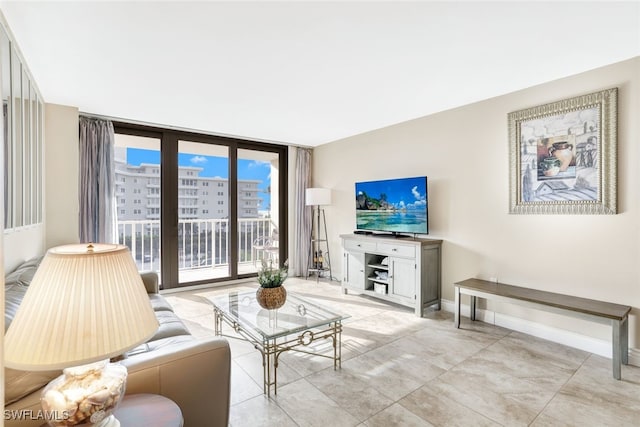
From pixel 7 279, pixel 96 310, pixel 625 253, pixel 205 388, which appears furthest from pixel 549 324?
pixel 7 279

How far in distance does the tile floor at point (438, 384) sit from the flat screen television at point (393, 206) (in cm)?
125

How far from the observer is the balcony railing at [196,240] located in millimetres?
4695

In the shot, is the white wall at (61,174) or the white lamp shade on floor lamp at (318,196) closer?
the white wall at (61,174)

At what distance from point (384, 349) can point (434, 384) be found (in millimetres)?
578

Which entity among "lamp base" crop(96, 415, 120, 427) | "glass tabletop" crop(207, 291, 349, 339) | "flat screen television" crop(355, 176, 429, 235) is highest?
"flat screen television" crop(355, 176, 429, 235)

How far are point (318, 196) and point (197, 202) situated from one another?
6.11 ft

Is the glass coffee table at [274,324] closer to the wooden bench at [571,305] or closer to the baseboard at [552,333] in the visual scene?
the wooden bench at [571,305]

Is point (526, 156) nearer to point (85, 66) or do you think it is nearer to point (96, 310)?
point (96, 310)

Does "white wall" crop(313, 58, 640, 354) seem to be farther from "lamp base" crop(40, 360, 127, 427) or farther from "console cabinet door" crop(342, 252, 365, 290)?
"lamp base" crop(40, 360, 127, 427)

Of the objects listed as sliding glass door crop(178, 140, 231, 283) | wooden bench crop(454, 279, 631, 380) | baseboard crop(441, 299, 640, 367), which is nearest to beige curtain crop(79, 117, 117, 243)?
sliding glass door crop(178, 140, 231, 283)

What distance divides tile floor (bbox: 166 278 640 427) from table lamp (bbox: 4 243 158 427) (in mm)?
1079

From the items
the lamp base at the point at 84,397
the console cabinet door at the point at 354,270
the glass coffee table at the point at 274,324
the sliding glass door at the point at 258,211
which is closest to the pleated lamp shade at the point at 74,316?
the lamp base at the point at 84,397

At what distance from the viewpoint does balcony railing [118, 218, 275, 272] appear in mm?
4695

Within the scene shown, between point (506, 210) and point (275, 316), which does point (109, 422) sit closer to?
point (275, 316)
